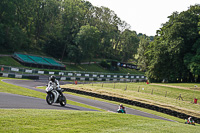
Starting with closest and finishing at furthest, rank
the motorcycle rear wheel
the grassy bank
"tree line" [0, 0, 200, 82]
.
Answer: the motorcycle rear wheel → "tree line" [0, 0, 200, 82] → the grassy bank

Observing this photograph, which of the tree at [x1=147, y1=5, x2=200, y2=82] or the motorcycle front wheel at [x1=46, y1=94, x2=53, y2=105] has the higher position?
the tree at [x1=147, y1=5, x2=200, y2=82]

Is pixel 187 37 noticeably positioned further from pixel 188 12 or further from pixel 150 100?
pixel 150 100

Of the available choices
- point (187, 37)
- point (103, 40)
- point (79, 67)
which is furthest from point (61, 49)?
point (187, 37)

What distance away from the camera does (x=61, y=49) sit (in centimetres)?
7775

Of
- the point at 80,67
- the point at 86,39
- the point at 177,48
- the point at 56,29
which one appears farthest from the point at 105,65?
the point at 177,48

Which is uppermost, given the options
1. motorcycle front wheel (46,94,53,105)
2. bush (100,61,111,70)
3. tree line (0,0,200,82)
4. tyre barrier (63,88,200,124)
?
tree line (0,0,200,82)

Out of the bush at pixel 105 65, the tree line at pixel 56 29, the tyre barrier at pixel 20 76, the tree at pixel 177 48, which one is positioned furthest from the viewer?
the bush at pixel 105 65

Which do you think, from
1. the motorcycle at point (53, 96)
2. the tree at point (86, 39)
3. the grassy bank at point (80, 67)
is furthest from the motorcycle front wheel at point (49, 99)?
the tree at point (86, 39)

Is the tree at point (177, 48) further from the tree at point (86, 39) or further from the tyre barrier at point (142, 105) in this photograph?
the tree at point (86, 39)

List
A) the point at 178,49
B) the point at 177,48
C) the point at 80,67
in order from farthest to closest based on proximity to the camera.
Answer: the point at 80,67 < the point at 177,48 < the point at 178,49

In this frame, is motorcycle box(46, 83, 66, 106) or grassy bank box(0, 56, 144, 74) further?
grassy bank box(0, 56, 144, 74)

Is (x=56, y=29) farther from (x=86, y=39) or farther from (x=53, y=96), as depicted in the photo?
(x=53, y=96)

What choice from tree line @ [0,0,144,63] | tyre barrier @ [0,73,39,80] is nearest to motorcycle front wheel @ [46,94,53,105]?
tyre barrier @ [0,73,39,80]

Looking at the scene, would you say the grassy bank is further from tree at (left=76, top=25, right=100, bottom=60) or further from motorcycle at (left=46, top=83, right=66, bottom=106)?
motorcycle at (left=46, top=83, right=66, bottom=106)
